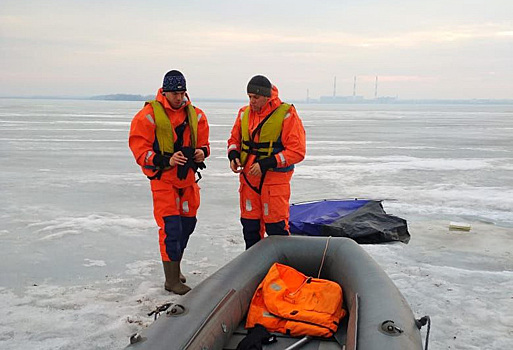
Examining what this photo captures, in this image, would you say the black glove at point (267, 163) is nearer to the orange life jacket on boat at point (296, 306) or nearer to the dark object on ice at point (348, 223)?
the orange life jacket on boat at point (296, 306)

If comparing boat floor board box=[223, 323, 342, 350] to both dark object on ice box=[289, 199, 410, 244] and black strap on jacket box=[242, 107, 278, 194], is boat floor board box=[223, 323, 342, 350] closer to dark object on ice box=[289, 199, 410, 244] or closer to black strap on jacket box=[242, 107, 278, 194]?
black strap on jacket box=[242, 107, 278, 194]

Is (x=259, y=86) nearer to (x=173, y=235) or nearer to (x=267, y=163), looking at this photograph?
(x=267, y=163)

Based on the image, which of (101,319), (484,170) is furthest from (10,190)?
(484,170)

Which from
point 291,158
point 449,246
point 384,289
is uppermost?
point 291,158

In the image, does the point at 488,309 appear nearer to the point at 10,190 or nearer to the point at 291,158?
the point at 291,158

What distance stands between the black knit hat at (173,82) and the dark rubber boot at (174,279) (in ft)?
3.71

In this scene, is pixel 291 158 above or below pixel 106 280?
above

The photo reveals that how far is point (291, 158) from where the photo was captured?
325 centimetres

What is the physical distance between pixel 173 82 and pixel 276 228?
1189 mm

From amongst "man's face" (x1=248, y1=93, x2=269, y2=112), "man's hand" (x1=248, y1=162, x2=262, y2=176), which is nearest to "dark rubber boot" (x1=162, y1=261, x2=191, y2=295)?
"man's hand" (x1=248, y1=162, x2=262, y2=176)

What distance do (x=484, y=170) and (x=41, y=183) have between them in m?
7.34

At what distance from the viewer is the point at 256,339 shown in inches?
96.7

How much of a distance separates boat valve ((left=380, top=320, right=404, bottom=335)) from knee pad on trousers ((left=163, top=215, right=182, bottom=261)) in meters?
1.59

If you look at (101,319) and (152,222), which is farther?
(152,222)
